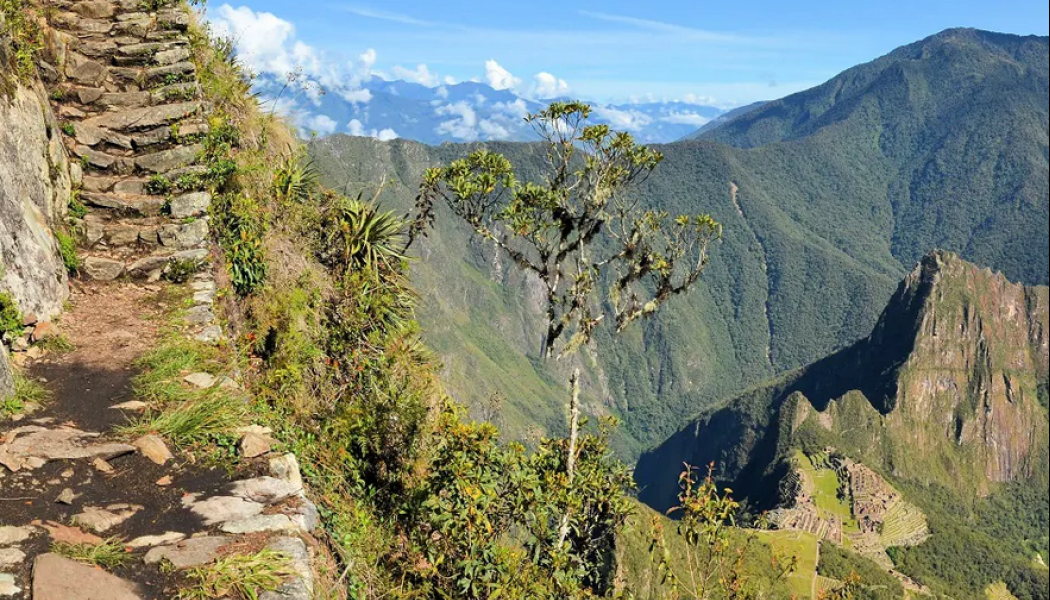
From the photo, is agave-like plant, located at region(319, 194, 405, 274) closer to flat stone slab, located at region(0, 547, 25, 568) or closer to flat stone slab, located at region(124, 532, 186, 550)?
flat stone slab, located at region(124, 532, 186, 550)

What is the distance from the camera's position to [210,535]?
222 inches

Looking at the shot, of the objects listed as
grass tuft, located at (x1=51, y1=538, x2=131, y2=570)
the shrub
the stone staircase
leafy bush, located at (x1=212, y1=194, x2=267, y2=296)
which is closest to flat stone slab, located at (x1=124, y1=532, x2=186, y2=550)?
grass tuft, located at (x1=51, y1=538, x2=131, y2=570)

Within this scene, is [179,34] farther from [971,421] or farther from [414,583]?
[971,421]

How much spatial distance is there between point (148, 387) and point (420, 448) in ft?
10.9

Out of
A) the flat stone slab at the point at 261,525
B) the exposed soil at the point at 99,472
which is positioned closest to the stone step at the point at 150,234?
the exposed soil at the point at 99,472

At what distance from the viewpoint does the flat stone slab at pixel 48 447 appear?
6.05 m

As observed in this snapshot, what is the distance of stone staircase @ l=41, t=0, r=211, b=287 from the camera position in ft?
35.5

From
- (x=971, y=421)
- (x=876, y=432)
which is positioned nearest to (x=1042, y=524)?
(x=971, y=421)

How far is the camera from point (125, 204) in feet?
36.6

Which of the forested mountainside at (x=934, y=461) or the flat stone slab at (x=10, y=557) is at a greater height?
the flat stone slab at (x=10, y=557)

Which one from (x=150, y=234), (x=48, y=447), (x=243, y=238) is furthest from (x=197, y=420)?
(x=150, y=234)

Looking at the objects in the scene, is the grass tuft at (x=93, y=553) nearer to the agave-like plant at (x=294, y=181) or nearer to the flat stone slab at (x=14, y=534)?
the flat stone slab at (x=14, y=534)

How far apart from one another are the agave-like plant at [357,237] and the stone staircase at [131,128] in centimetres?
211

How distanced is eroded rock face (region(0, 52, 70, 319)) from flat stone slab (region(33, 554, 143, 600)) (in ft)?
15.7
